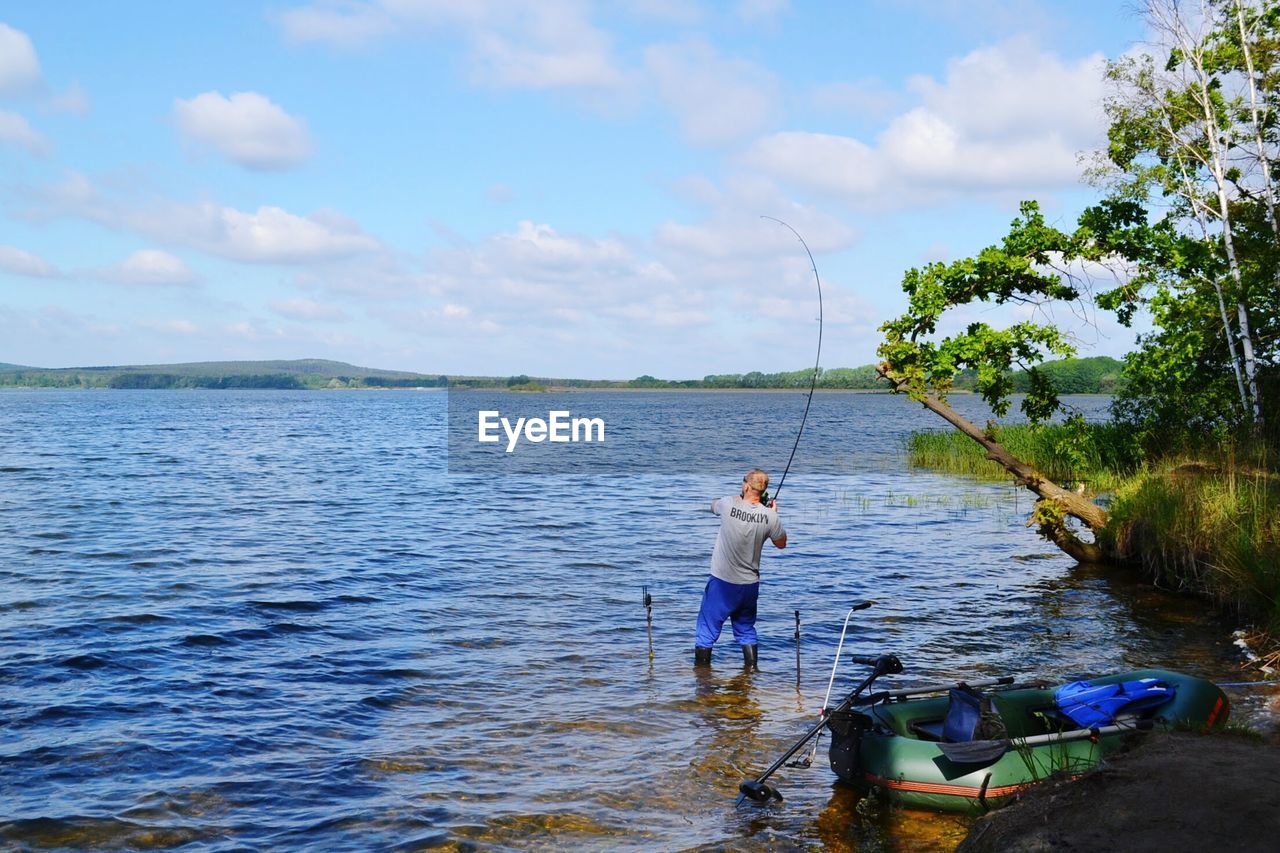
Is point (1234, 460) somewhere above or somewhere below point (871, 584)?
above

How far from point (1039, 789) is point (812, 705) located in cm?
450

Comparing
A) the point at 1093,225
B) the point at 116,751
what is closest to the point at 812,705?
the point at 116,751

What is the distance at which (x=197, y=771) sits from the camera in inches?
356

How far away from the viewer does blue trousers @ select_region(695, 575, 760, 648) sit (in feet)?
38.4

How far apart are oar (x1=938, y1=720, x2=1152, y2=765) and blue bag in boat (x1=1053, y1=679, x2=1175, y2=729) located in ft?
1.08

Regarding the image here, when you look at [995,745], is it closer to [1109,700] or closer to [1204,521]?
[1109,700]

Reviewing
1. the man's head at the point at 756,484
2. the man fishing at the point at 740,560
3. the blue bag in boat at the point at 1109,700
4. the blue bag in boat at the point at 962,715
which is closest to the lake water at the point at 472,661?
the man fishing at the point at 740,560

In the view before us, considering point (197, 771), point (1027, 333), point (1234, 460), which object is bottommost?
point (197, 771)

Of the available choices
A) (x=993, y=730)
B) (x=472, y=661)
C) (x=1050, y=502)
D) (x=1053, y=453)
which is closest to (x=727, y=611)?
(x=472, y=661)

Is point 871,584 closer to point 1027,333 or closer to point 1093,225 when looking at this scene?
point 1027,333

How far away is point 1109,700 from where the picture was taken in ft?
26.7

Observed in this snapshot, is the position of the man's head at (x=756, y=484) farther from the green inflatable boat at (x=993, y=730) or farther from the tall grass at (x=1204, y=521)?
the tall grass at (x=1204, y=521)

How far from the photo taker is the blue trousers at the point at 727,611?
38.4 feet

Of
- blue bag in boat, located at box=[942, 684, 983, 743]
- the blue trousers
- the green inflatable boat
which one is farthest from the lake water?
blue bag in boat, located at box=[942, 684, 983, 743]
